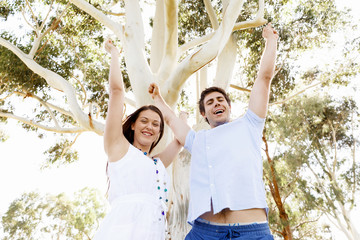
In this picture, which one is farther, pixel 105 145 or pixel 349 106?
pixel 349 106

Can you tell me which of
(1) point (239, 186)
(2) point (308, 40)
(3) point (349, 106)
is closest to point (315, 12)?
(2) point (308, 40)

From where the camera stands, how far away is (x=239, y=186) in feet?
4.40

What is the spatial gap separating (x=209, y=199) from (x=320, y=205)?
31.5 ft

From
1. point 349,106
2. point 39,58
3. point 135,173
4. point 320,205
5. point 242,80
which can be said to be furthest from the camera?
point 349,106

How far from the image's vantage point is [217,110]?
169 centimetres

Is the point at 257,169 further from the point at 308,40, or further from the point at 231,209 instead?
the point at 308,40

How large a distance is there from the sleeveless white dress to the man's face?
0.44 m

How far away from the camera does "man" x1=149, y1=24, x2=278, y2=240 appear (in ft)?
4.26

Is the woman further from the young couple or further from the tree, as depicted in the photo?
the tree

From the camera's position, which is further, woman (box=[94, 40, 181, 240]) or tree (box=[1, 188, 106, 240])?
tree (box=[1, 188, 106, 240])

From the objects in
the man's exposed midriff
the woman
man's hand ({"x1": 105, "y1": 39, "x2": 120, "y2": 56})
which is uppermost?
man's hand ({"x1": 105, "y1": 39, "x2": 120, "y2": 56})

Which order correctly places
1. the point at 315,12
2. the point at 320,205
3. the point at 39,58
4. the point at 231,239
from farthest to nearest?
the point at 320,205, the point at 315,12, the point at 39,58, the point at 231,239

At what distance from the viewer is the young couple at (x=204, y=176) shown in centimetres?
130

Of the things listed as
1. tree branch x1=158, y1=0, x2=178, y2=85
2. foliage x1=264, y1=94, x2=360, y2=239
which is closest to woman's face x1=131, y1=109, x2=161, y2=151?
tree branch x1=158, y1=0, x2=178, y2=85
